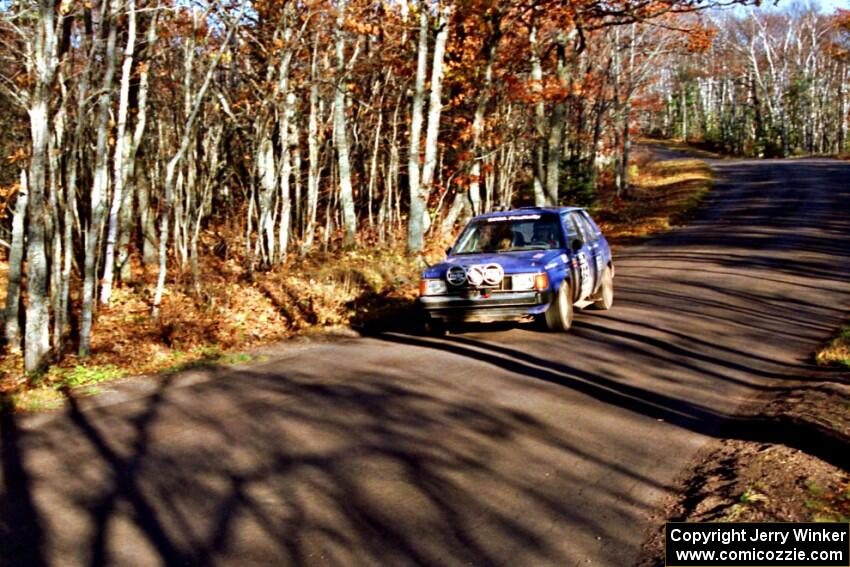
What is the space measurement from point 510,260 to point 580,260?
146 cm

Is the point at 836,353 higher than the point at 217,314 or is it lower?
lower

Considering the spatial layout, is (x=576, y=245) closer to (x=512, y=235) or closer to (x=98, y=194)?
(x=512, y=235)

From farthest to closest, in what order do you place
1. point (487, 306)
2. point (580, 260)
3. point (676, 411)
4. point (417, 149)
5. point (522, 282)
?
point (417, 149)
point (580, 260)
point (487, 306)
point (522, 282)
point (676, 411)

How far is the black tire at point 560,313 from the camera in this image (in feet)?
35.5

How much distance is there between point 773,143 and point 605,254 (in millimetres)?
72450

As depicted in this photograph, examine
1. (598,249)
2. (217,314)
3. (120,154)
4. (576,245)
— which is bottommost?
(217,314)

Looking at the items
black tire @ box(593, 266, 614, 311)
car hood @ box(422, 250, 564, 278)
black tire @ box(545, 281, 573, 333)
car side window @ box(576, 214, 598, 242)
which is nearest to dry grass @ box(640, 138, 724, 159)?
car side window @ box(576, 214, 598, 242)

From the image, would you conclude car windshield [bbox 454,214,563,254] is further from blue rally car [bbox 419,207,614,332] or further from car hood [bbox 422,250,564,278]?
car hood [bbox 422,250,564,278]

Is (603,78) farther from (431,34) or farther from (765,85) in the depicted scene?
(765,85)

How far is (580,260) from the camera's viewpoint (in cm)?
1190

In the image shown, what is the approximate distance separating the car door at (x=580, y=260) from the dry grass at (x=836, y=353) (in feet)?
11.2

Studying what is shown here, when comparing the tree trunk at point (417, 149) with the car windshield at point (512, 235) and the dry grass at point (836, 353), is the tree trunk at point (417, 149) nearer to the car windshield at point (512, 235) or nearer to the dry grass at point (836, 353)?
the car windshield at point (512, 235)

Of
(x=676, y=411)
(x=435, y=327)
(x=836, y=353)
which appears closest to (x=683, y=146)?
(x=435, y=327)

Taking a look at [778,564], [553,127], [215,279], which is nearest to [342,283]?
[215,279]
